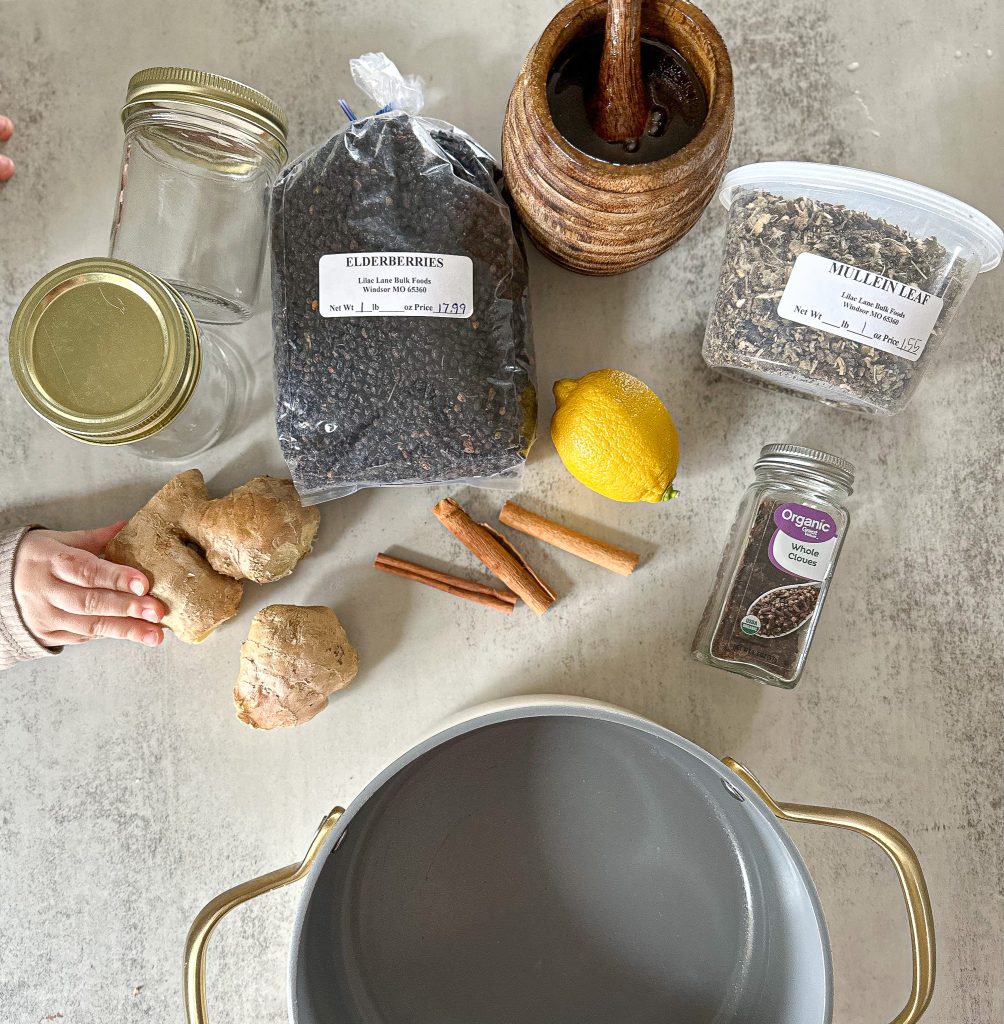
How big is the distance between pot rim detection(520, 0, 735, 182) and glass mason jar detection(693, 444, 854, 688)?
35 centimetres

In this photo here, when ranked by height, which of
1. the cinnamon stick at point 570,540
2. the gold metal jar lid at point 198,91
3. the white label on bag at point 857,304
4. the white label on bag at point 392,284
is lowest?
the cinnamon stick at point 570,540

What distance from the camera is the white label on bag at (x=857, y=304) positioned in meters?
0.78

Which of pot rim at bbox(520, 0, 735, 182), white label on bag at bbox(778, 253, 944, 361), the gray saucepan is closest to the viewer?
pot rim at bbox(520, 0, 735, 182)

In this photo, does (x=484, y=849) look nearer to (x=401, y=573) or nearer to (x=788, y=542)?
(x=401, y=573)

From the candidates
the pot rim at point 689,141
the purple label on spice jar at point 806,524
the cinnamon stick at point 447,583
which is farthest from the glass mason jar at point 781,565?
the pot rim at point 689,141

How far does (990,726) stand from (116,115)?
4.34ft

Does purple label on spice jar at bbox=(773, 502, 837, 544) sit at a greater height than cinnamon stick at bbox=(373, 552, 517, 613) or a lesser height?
greater

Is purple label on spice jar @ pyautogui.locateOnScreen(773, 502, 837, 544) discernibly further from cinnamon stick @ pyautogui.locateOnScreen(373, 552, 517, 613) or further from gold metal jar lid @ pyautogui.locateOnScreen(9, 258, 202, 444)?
gold metal jar lid @ pyautogui.locateOnScreen(9, 258, 202, 444)

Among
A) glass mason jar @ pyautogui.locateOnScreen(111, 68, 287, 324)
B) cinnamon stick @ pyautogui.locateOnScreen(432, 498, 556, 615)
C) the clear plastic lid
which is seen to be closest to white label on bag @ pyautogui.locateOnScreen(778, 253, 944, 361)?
the clear plastic lid

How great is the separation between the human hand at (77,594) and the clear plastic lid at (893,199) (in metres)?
0.80

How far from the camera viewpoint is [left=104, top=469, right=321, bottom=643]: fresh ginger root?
864mm

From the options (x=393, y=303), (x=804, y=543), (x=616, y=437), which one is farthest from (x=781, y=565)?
(x=393, y=303)

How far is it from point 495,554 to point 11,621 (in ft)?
1.79

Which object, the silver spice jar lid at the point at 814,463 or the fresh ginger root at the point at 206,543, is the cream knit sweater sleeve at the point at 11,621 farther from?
the silver spice jar lid at the point at 814,463
